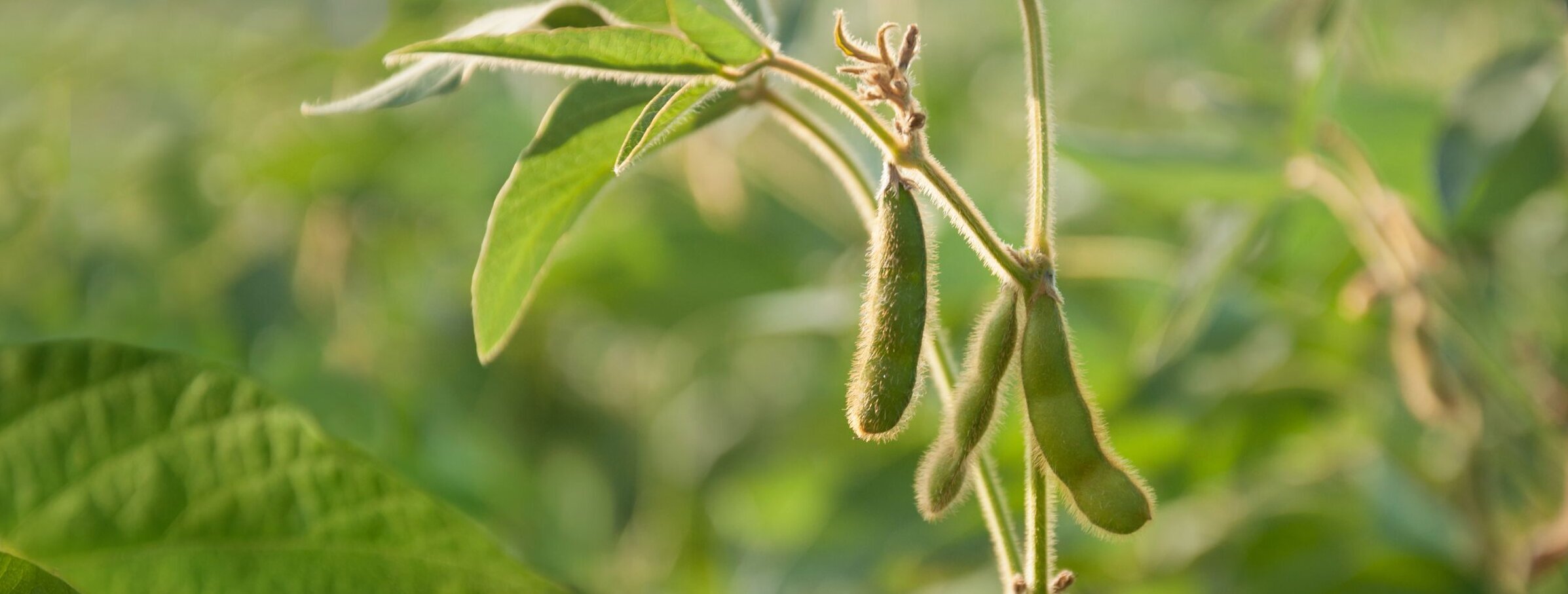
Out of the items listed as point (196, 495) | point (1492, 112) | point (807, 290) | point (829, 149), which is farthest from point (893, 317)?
point (807, 290)

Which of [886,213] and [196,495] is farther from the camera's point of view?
[196,495]

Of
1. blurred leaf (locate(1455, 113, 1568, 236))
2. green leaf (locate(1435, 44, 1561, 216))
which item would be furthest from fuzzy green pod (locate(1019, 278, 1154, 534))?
blurred leaf (locate(1455, 113, 1568, 236))

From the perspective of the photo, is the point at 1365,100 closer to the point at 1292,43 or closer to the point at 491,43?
the point at 1292,43

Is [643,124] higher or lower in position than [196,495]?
higher


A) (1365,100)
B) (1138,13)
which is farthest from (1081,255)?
(1138,13)

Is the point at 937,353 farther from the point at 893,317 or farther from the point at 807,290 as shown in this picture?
the point at 807,290

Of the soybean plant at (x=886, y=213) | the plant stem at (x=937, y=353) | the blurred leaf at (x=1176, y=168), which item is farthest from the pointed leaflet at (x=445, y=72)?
the blurred leaf at (x=1176, y=168)
